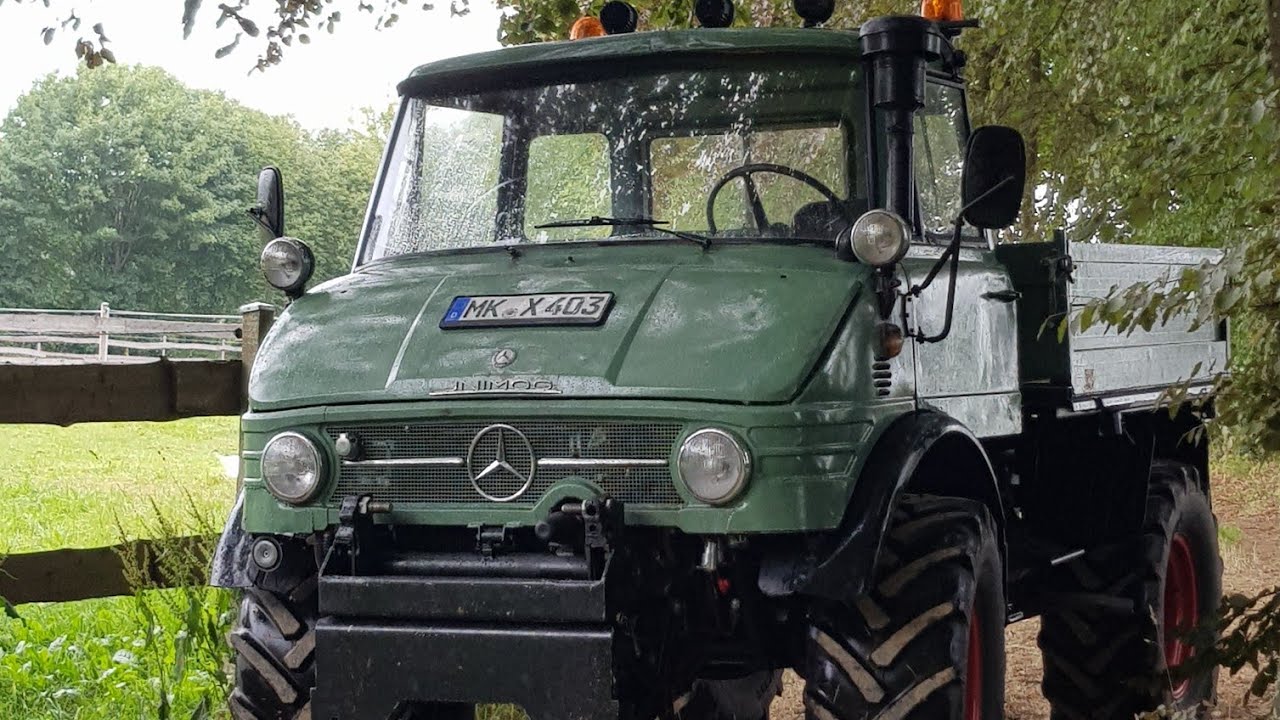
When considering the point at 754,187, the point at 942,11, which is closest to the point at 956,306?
the point at 754,187

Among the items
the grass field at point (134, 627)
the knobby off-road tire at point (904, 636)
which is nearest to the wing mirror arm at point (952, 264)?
the knobby off-road tire at point (904, 636)

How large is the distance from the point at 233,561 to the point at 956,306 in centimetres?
238

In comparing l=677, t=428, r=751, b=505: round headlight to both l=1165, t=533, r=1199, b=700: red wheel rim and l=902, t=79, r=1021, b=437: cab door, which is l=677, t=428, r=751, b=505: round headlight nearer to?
l=902, t=79, r=1021, b=437: cab door

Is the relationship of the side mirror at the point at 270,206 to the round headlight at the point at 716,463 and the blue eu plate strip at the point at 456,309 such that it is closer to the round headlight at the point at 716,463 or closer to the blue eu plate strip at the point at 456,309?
the blue eu plate strip at the point at 456,309

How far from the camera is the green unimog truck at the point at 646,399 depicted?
4.40m

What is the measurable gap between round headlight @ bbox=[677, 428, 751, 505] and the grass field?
2.17m

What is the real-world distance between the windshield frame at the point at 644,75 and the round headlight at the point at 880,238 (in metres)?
0.41

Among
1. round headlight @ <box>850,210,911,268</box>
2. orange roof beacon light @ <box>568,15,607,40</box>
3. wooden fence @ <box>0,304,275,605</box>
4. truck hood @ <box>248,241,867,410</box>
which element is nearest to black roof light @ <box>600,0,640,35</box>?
orange roof beacon light @ <box>568,15,607,40</box>

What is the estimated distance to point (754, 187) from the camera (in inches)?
212

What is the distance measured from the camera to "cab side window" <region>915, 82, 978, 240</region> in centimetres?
570

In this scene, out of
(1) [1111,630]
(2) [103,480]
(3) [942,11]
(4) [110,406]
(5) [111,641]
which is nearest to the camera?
(3) [942,11]

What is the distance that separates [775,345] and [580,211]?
4.06 feet

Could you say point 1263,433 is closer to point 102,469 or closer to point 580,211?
point 580,211

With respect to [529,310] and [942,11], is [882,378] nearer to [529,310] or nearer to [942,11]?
[529,310]
